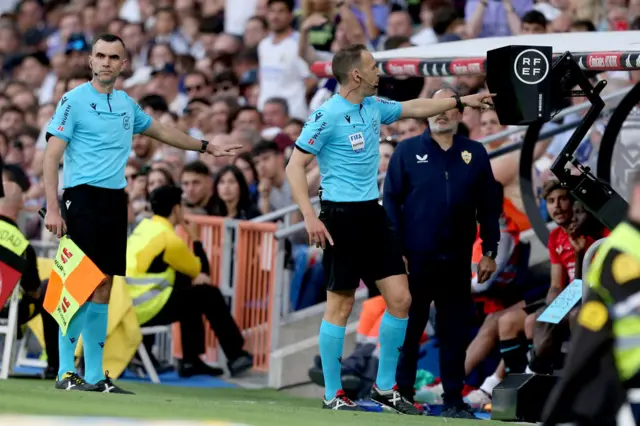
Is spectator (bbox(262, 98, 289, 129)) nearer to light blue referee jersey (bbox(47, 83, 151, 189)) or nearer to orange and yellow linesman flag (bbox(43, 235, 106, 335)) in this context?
light blue referee jersey (bbox(47, 83, 151, 189))

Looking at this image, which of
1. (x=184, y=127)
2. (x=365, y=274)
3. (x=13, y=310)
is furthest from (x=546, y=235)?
(x=184, y=127)

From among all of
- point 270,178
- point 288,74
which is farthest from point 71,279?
point 288,74

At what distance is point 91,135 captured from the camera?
10.0 m

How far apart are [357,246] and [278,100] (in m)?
7.27

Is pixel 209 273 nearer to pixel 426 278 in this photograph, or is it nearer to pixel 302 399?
pixel 302 399

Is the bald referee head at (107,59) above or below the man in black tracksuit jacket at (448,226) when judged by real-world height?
above

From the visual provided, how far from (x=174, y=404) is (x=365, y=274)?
1722 mm

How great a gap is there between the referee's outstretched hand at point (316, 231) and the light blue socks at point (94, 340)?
5.77ft

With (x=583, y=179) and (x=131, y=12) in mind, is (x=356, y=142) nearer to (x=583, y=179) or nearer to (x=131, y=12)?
(x=583, y=179)

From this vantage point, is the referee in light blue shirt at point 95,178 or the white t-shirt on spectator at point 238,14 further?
the white t-shirt on spectator at point 238,14

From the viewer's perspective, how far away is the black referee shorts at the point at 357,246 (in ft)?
31.4

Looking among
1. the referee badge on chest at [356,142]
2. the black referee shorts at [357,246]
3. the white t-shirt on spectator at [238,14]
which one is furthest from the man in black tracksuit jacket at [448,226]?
the white t-shirt on spectator at [238,14]

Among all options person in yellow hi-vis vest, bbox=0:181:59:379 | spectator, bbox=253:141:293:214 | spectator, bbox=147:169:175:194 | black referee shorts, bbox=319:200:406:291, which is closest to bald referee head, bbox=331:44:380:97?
black referee shorts, bbox=319:200:406:291

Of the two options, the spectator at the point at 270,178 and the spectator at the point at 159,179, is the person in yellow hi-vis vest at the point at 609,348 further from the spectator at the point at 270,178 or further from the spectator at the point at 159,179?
the spectator at the point at 270,178
